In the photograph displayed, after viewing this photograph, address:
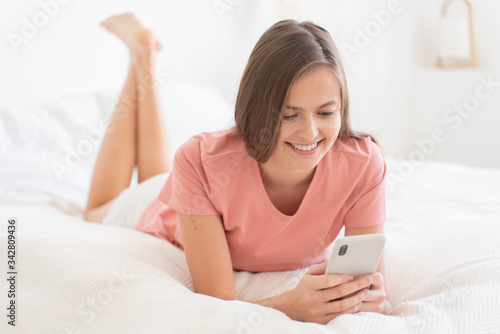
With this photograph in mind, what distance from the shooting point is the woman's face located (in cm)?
95

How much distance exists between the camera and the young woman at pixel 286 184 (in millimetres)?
949

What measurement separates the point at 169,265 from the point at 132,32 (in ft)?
2.49

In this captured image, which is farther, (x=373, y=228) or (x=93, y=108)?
(x=93, y=108)

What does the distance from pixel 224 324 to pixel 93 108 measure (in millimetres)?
1162

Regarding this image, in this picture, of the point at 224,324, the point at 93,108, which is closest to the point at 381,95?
the point at 93,108

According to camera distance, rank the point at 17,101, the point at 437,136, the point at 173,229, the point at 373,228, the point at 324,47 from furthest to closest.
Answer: the point at 437,136
the point at 17,101
the point at 173,229
the point at 373,228
the point at 324,47

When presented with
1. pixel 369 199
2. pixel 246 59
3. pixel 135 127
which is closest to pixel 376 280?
pixel 369 199

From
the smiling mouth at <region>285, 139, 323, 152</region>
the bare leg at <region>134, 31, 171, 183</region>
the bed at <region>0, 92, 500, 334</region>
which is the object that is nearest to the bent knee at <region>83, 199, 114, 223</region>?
the bed at <region>0, 92, 500, 334</region>

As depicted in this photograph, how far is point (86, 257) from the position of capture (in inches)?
42.5

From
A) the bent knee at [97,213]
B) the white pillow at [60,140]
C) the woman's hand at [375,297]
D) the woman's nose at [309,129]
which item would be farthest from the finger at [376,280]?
the white pillow at [60,140]

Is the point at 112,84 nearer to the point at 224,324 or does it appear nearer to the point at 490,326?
the point at 224,324

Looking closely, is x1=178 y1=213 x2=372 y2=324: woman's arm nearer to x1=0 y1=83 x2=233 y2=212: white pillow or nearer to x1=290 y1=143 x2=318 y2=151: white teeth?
x1=290 y1=143 x2=318 y2=151: white teeth

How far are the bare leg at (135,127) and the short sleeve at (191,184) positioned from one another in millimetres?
515

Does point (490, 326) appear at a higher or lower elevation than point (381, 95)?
higher
